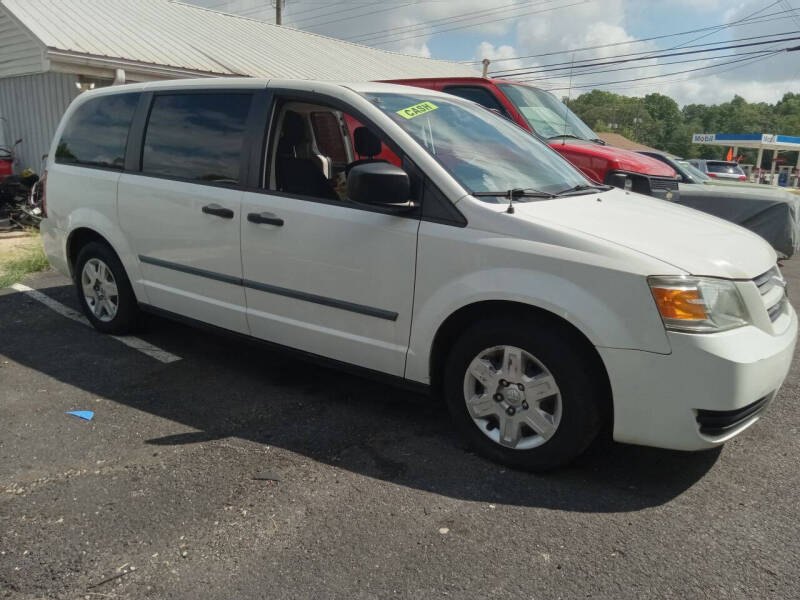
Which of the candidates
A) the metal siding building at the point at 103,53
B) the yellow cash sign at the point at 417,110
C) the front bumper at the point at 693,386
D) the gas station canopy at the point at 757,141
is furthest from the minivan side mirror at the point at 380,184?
the gas station canopy at the point at 757,141

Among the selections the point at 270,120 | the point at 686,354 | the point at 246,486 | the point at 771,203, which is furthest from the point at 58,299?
the point at 771,203

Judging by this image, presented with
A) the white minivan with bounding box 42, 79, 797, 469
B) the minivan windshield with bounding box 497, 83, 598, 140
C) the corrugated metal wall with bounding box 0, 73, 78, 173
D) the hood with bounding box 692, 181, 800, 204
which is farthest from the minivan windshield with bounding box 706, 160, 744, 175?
the white minivan with bounding box 42, 79, 797, 469

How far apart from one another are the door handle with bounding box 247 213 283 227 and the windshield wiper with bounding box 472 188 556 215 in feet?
3.78

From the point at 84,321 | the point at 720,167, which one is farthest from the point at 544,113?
the point at 720,167

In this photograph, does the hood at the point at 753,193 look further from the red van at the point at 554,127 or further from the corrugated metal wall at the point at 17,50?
the corrugated metal wall at the point at 17,50

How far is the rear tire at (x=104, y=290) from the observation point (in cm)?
487

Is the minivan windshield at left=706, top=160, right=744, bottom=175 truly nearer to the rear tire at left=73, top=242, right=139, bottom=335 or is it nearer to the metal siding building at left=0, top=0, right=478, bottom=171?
the metal siding building at left=0, top=0, right=478, bottom=171

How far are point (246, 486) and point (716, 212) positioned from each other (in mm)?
7216

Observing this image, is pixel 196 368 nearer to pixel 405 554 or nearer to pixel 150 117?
pixel 150 117

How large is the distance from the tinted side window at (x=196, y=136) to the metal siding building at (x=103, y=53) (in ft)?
22.4

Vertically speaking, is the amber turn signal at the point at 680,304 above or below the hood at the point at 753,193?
below

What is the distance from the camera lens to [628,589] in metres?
2.40

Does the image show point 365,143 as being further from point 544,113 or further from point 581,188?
point 544,113

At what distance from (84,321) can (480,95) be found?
4679 millimetres
